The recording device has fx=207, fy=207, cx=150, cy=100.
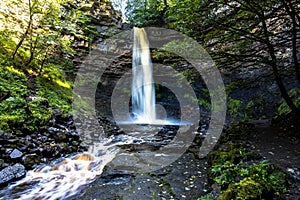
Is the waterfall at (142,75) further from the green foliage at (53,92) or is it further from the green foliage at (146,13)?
the green foliage at (53,92)

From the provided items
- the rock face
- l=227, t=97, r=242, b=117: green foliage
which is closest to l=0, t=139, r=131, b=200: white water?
the rock face

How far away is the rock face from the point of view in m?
3.43

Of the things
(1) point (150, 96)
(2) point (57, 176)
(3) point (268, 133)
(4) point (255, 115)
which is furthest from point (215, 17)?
(1) point (150, 96)

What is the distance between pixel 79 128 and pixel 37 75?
10.7ft

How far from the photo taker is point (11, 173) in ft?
11.8

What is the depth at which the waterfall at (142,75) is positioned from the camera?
13406mm

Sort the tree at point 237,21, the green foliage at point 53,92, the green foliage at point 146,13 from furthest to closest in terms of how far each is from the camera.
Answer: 1. the green foliage at point 146,13
2. the green foliage at point 53,92
3. the tree at point 237,21

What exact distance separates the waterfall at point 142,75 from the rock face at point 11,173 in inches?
372

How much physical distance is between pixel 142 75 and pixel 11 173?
10847 mm

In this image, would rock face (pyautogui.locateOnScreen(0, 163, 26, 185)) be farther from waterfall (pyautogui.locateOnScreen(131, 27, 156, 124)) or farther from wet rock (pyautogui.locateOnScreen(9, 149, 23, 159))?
waterfall (pyautogui.locateOnScreen(131, 27, 156, 124))

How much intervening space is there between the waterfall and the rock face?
944 centimetres

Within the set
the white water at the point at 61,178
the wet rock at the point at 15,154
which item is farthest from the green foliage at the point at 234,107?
the wet rock at the point at 15,154

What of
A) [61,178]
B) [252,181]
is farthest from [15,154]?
[252,181]

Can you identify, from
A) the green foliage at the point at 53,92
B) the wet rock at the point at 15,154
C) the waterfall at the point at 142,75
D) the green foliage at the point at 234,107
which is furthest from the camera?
the waterfall at the point at 142,75
